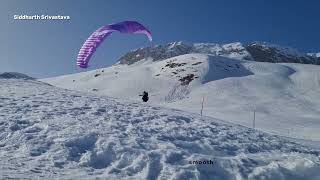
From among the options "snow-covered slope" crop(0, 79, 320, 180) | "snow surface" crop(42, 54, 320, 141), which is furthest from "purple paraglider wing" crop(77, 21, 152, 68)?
"snow surface" crop(42, 54, 320, 141)

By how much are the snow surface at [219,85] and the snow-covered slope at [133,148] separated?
31.2 metres

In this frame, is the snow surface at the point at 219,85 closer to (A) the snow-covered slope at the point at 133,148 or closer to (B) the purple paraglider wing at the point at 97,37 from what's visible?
(B) the purple paraglider wing at the point at 97,37

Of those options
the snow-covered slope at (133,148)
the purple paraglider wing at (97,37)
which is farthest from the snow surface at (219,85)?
the snow-covered slope at (133,148)

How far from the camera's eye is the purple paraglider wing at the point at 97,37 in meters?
24.5

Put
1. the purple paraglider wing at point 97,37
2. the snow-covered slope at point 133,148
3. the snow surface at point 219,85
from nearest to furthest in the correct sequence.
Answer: the snow-covered slope at point 133,148 < the purple paraglider wing at point 97,37 < the snow surface at point 219,85

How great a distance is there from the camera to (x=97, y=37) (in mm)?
24891

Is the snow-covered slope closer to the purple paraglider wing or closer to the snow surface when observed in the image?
the purple paraglider wing

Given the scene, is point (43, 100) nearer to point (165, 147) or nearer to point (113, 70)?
point (165, 147)

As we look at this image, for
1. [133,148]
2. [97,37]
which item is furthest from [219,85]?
[133,148]

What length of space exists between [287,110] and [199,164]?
133 feet

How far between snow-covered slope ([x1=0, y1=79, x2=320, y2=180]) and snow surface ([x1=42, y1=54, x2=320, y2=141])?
3115cm

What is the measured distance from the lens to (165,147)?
42.8 feet

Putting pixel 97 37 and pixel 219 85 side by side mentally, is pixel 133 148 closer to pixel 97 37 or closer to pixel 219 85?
pixel 97 37

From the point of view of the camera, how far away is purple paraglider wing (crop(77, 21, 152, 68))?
2455cm
